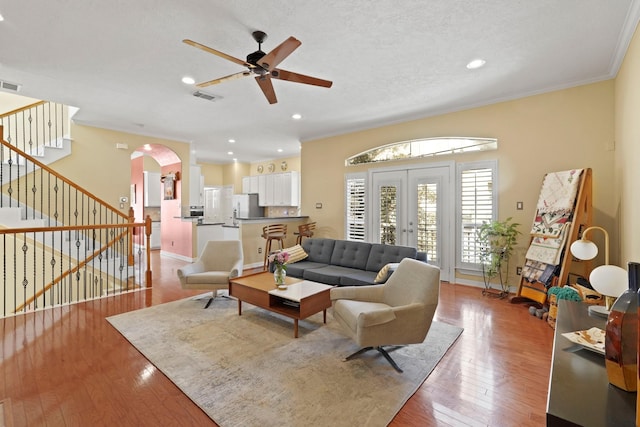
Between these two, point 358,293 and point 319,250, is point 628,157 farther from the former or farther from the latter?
point 319,250

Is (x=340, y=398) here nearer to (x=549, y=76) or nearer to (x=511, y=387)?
(x=511, y=387)

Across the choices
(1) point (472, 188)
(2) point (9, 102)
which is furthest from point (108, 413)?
(2) point (9, 102)

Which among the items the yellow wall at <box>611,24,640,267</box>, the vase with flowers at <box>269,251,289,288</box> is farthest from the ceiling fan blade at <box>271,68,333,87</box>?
the yellow wall at <box>611,24,640,267</box>

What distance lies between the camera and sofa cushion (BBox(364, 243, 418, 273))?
4.17 meters

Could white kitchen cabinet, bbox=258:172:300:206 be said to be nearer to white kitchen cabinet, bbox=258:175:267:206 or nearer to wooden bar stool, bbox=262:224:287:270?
white kitchen cabinet, bbox=258:175:267:206

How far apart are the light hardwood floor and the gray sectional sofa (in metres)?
1.03

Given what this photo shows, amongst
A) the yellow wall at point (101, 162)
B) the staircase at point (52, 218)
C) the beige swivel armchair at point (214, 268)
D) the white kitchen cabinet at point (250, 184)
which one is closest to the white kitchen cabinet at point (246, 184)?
the white kitchen cabinet at point (250, 184)

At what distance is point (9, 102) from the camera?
5.94 m

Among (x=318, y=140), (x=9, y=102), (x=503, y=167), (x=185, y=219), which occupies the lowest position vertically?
(x=185, y=219)

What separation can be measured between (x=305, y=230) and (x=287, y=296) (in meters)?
3.74

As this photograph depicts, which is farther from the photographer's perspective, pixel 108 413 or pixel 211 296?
pixel 211 296

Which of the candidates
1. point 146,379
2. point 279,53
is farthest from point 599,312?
point 146,379

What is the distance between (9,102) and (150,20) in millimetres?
5753

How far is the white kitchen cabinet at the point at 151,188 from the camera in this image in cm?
909
